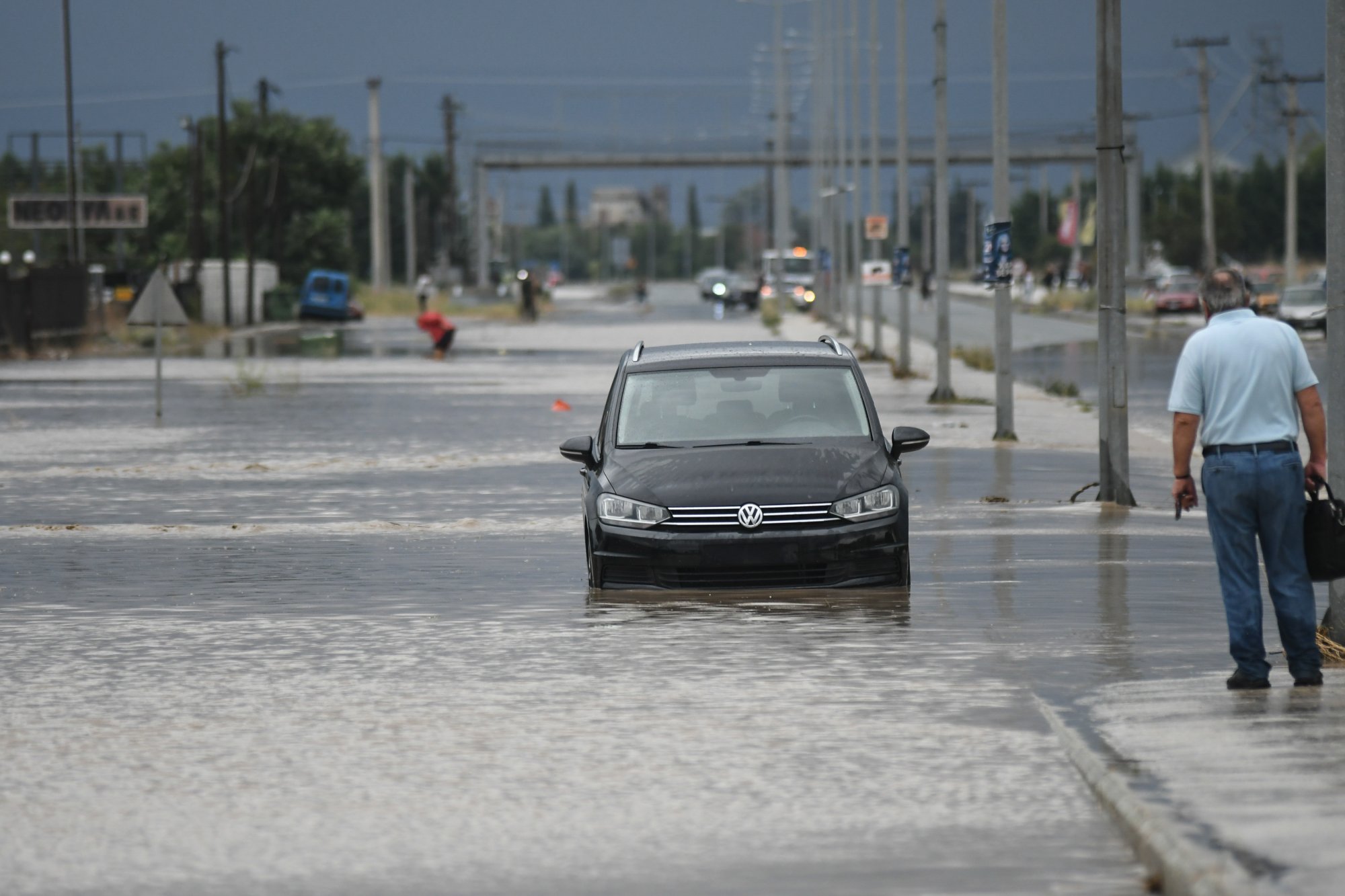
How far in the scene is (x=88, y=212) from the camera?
85062mm

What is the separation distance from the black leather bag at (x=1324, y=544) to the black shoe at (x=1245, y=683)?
465mm

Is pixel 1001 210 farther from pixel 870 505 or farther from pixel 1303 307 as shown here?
pixel 1303 307

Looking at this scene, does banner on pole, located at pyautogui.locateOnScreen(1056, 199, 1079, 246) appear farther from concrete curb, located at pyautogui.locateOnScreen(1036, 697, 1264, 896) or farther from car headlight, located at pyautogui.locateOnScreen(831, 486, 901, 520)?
concrete curb, located at pyautogui.locateOnScreen(1036, 697, 1264, 896)

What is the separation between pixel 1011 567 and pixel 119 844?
26.3 ft

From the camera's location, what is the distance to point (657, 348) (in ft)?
48.5

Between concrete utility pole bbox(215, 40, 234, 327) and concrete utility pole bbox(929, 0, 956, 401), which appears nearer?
concrete utility pole bbox(929, 0, 956, 401)

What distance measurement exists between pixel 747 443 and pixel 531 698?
12.5 feet

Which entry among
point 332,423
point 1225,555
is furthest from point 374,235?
point 1225,555

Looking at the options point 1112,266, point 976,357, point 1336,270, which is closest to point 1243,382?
point 1336,270

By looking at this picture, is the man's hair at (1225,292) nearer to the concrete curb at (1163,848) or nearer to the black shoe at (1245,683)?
the black shoe at (1245,683)

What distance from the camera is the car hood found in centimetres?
1211

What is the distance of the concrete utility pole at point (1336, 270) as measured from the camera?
33.1 feet

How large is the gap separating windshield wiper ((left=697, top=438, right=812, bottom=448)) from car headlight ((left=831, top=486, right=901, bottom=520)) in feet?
2.66

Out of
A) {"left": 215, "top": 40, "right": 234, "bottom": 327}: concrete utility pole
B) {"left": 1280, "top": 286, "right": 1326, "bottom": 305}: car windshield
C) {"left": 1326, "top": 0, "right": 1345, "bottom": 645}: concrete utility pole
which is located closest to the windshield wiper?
{"left": 1326, "top": 0, "right": 1345, "bottom": 645}: concrete utility pole
